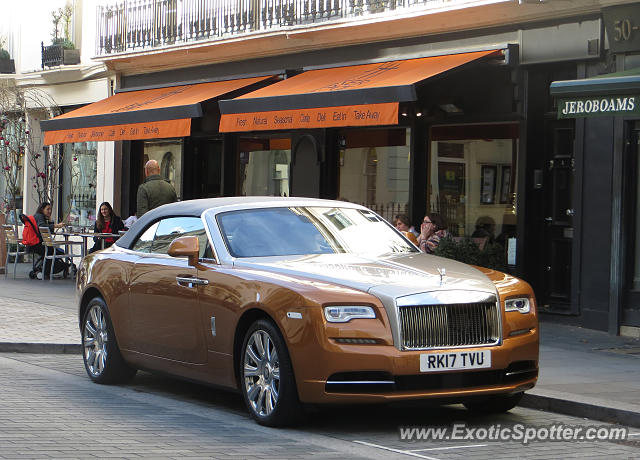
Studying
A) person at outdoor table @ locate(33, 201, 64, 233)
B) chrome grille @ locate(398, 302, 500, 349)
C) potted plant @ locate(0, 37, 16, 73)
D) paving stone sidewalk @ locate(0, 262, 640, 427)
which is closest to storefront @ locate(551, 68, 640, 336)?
paving stone sidewalk @ locate(0, 262, 640, 427)

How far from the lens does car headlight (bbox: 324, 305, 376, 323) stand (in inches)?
301

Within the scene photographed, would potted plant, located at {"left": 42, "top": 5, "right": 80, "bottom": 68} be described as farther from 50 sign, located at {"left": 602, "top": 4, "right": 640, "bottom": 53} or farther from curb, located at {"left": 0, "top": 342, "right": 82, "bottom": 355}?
50 sign, located at {"left": 602, "top": 4, "right": 640, "bottom": 53}

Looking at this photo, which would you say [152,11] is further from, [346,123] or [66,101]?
[346,123]

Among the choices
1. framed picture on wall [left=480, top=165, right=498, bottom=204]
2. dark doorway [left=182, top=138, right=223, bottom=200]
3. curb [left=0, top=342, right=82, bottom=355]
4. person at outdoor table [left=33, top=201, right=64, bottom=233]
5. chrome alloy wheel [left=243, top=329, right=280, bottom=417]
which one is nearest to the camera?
chrome alloy wheel [left=243, top=329, right=280, bottom=417]

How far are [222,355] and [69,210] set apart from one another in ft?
62.5

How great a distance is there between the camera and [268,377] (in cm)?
802

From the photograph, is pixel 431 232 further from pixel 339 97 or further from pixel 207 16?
pixel 207 16

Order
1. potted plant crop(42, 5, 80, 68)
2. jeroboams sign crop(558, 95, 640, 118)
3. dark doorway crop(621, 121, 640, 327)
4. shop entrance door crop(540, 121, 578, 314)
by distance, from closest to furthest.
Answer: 1. jeroboams sign crop(558, 95, 640, 118)
2. dark doorway crop(621, 121, 640, 327)
3. shop entrance door crop(540, 121, 578, 314)
4. potted plant crop(42, 5, 80, 68)

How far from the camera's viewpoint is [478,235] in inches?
659

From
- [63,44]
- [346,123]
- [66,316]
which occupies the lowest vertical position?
[66,316]

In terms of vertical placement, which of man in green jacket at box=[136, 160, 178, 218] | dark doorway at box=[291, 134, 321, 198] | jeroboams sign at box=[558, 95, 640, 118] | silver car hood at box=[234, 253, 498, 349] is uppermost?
jeroboams sign at box=[558, 95, 640, 118]

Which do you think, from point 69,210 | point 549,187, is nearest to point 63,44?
point 69,210

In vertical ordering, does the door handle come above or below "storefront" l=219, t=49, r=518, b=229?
below

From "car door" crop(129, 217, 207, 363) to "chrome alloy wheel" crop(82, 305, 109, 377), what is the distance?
2.07ft
